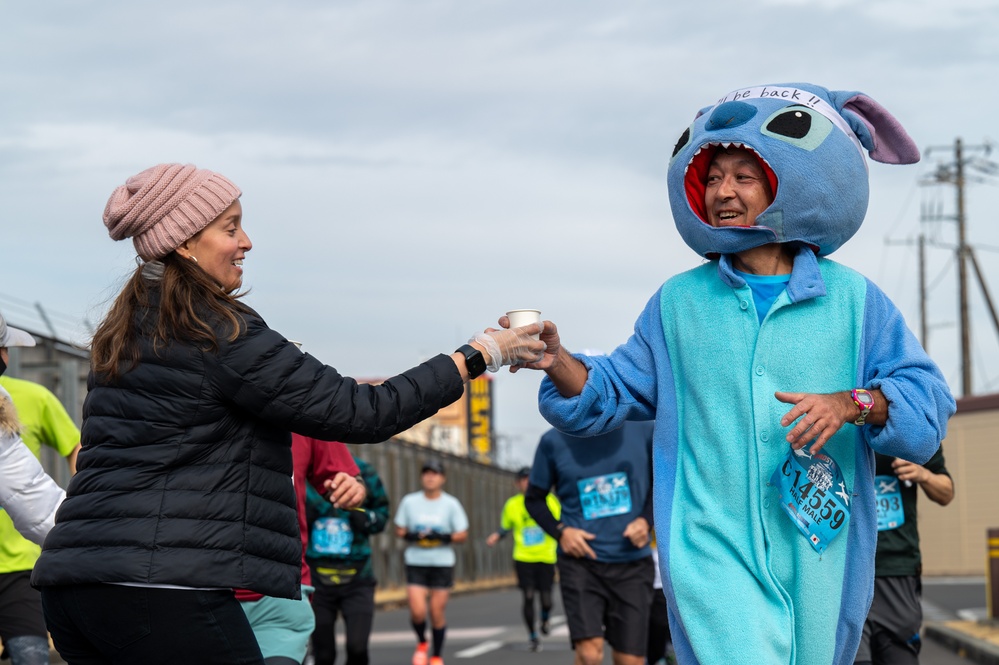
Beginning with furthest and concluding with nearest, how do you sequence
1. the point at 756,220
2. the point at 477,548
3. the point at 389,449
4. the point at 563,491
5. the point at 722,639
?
the point at 477,548 → the point at 389,449 → the point at 563,491 → the point at 756,220 → the point at 722,639

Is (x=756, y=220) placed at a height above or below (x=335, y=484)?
above

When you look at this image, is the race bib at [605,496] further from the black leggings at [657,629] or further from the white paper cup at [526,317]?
the white paper cup at [526,317]

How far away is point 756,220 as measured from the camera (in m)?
4.25

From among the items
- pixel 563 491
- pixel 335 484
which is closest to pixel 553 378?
pixel 335 484

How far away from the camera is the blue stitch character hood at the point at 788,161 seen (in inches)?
166

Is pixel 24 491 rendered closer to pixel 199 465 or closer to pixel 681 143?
pixel 199 465

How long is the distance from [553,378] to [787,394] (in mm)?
721

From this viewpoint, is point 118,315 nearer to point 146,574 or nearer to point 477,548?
point 146,574

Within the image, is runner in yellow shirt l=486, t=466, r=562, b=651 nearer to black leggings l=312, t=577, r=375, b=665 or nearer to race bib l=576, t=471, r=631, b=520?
black leggings l=312, t=577, r=375, b=665

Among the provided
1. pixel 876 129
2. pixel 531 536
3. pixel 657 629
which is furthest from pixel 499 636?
pixel 876 129

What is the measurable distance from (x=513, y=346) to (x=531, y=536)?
14.6 m

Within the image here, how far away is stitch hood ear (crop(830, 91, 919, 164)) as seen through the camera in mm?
4457

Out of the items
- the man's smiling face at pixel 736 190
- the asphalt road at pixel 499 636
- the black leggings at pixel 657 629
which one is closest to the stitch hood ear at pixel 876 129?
the man's smiling face at pixel 736 190

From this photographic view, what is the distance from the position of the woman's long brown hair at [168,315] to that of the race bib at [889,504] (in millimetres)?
4596
